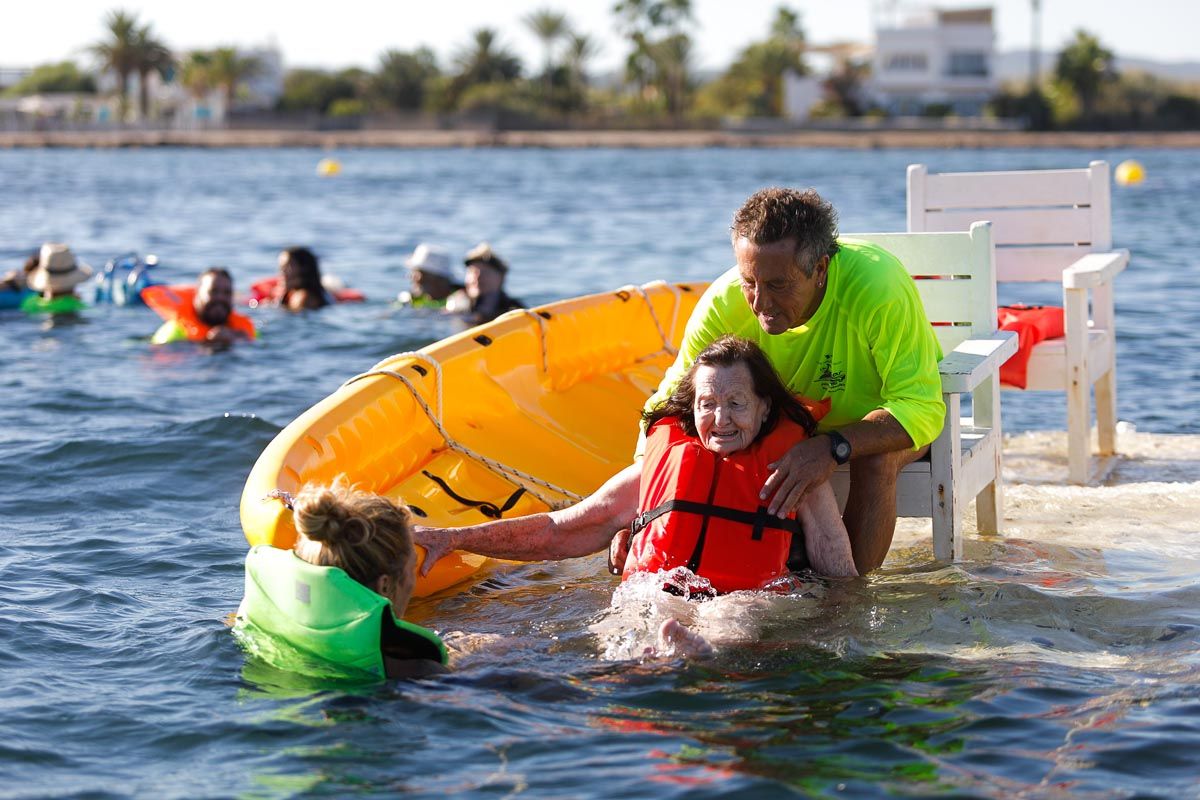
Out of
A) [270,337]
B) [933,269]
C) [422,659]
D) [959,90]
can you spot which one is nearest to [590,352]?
[933,269]

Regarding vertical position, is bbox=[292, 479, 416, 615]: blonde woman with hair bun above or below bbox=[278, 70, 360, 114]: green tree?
below

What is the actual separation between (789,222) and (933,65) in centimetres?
8451

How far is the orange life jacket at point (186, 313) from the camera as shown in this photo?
11.6 m

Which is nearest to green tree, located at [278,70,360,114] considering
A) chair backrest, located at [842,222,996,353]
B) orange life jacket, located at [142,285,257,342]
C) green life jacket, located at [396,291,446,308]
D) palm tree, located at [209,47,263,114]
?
palm tree, located at [209,47,263,114]

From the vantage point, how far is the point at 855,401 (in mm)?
5129

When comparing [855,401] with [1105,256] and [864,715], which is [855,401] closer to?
[864,715]

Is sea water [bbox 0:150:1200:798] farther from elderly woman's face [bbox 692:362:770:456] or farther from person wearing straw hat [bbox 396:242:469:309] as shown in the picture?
person wearing straw hat [bbox 396:242:469:309]

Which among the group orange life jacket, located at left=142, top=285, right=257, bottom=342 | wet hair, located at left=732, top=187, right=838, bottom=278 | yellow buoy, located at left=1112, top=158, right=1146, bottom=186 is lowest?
orange life jacket, located at left=142, top=285, right=257, bottom=342

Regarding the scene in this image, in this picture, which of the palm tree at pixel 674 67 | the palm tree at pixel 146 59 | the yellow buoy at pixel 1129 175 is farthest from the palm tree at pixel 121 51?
the yellow buoy at pixel 1129 175

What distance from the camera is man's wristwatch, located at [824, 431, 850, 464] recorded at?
4.67m

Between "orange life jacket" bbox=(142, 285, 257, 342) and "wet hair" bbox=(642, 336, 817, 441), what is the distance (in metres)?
7.37

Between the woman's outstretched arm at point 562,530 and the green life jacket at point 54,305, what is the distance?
9146mm

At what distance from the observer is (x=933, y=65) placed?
85062 mm

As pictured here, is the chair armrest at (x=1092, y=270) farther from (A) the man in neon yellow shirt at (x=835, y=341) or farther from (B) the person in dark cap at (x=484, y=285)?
(B) the person in dark cap at (x=484, y=285)
